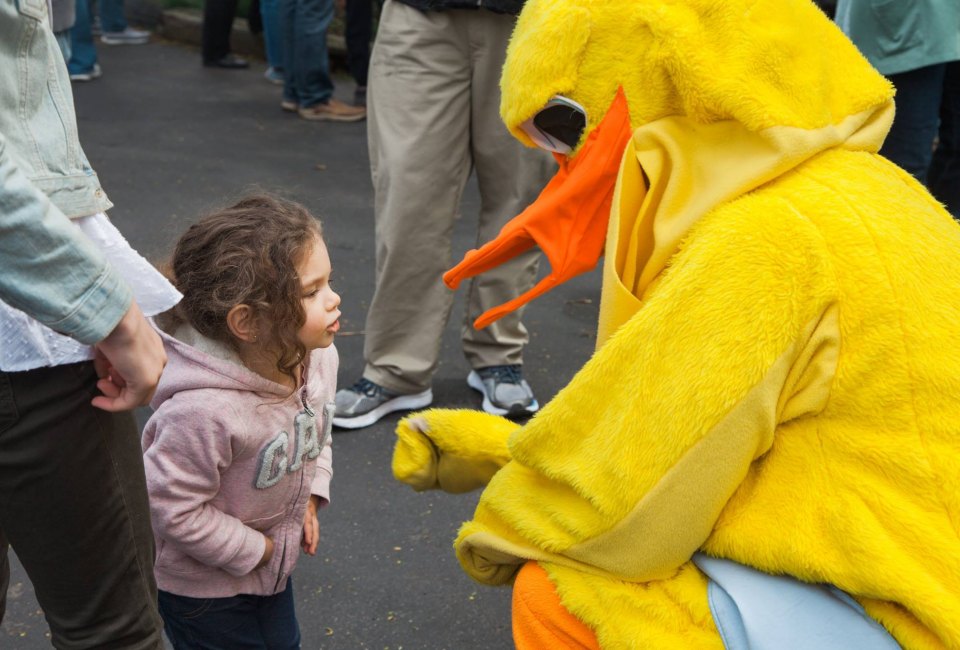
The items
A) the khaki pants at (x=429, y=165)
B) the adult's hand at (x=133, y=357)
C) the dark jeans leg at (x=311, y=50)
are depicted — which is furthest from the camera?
the dark jeans leg at (x=311, y=50)

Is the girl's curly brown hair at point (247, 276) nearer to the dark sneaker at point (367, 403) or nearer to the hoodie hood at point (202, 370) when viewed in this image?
the hoodie hood at point (202, 370)

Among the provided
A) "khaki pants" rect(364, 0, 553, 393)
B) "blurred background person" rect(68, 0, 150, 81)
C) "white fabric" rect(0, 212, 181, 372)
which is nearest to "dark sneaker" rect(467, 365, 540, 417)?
"khaki pants" rect(364, 0, 553, 393)

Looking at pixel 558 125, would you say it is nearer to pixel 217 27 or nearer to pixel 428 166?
pixel 428 166

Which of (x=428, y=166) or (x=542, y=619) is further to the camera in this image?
(x=428, y=166)

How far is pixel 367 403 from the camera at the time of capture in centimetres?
374

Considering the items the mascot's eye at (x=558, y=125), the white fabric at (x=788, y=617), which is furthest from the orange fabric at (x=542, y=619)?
the mascot's eye at (x=558, y=125)

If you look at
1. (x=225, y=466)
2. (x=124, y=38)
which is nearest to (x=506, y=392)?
(x=225, y=466)

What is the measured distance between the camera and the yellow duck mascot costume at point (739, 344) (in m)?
1.60

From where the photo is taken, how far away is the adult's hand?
5.03 feet

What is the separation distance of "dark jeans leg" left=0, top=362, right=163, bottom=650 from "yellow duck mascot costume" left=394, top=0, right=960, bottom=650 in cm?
56

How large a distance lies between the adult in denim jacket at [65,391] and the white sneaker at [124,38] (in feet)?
28.4

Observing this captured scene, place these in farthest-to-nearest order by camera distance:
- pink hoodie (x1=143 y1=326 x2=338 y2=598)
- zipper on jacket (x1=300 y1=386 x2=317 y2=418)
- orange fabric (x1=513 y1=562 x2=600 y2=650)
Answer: zipper on jacket (x1=300 y1=386 x2=317 y2=418) → pink hoodie (x1=143 y1=326 x2=338 y2=598) → orange fabric (x1=513 y1=562 x2=600 y2=650)

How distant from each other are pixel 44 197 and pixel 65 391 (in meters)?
0.34

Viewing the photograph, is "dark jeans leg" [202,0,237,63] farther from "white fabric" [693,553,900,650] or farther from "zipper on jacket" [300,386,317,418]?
"white fabric" [693,553,900,650]
